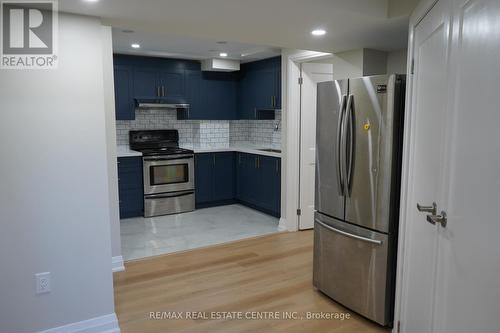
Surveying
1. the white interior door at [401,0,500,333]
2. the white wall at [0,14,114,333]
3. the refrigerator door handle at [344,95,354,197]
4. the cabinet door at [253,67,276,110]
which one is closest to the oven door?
the cabinet door at [253,67,276,110]

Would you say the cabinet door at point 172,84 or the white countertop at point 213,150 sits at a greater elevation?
the cabinet door at point 172,84

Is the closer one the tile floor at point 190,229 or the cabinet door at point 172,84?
the tile floor at point 190,229

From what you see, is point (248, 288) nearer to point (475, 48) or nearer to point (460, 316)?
point (460, 316)

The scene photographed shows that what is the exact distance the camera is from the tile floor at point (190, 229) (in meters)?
4.25

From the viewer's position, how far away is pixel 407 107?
2.28 metres

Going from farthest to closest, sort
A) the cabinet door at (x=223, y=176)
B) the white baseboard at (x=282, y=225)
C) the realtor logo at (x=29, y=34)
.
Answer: the cabinet door at (x=223, y=176)
the white baseboard at (x=282, y=225)
the realtor logo at (x=29, y=34)

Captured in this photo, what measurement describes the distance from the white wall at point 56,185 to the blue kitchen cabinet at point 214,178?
3523 mm

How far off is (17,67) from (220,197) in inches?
169

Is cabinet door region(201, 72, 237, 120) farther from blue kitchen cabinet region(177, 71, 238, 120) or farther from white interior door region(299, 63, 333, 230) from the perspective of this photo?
white interior door region(299, 63, 333, 230)

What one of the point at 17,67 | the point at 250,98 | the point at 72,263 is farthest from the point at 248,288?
the point at 250,98

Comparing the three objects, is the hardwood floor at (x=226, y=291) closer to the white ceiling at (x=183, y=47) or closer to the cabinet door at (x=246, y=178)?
the cabinet door at (x=246, y=178)

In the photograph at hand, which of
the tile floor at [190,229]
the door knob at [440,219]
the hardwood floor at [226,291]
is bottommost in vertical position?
the hardwood floor at [226,291]

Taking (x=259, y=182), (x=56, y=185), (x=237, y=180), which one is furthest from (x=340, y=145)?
(x=237, y=180)

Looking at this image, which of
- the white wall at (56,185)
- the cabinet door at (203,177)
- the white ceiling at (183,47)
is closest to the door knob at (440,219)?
the white wall at (56,185)
